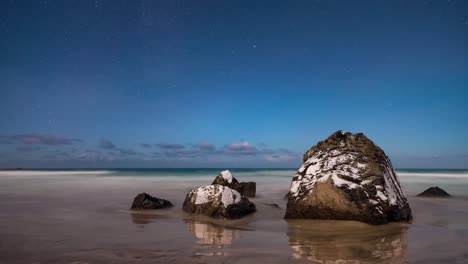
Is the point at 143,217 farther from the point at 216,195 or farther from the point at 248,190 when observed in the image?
the point at 248,190

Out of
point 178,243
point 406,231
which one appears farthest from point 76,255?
point 406,231

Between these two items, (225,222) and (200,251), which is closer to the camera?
(200,251)

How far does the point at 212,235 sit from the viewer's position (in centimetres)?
499

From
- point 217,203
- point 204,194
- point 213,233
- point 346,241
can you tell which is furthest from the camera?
point 204,194

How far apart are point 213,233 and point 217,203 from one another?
1838 millimetres

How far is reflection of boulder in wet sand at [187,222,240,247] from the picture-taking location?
454cm

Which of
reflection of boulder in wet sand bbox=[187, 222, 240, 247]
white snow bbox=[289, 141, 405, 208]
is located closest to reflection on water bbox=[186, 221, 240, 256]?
reflection of boulder in wet sand bbox=[187, 222, 240, 247]

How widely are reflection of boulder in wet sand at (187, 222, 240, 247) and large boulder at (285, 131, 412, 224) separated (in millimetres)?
1725

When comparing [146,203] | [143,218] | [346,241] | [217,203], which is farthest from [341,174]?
[146,203]

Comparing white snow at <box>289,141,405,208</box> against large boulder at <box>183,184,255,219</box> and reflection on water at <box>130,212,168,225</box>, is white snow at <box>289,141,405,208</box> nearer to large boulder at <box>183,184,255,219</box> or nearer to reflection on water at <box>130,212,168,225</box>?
large boulder at <box>183,184,255,219</box>

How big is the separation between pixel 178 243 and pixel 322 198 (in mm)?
3096

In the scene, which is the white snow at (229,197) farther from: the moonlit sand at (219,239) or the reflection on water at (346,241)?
the reflection on water at (346,241)

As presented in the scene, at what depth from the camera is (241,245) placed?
432 cm

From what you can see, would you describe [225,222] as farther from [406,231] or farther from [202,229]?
[406,231]
